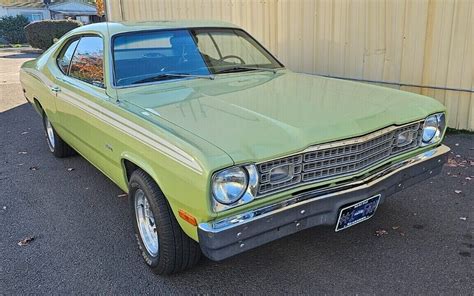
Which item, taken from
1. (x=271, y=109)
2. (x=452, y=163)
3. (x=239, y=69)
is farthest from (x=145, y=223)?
(x=452, y=163)

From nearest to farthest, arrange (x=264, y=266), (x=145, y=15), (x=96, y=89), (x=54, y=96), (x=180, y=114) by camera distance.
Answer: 1. (x=180, y=114)
2. (x=264, y=266)
3. (x=96, y=89)
4. (x=54, y=96)
5. (x=145, y=15)

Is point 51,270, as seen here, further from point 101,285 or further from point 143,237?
point 143,237

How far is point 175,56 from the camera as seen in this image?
12.4 feet

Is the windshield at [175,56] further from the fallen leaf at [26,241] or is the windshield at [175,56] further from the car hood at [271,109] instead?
the fallen leaf at [26,241]

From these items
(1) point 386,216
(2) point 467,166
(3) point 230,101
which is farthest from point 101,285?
(2) point 467,166

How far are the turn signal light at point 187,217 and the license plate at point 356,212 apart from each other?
89 cm

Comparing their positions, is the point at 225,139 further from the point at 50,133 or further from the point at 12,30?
the point at 12,30

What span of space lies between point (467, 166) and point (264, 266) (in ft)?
9.74

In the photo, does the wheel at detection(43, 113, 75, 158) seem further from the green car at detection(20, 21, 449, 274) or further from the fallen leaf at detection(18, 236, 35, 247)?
the fallen leaf at detection(18, 236, 35, 247)

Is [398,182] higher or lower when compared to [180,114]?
lower

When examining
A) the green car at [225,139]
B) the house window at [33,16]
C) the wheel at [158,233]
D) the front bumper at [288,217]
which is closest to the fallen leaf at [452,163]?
the green car at [225,139]

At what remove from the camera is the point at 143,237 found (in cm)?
310

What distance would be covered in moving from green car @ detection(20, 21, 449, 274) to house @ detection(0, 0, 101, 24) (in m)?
35.4

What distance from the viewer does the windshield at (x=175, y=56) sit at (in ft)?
11.8
